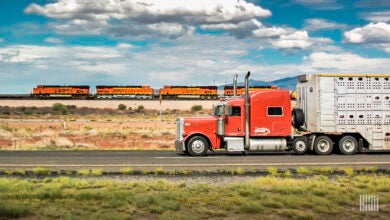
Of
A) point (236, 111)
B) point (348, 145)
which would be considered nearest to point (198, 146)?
point (236, 111)

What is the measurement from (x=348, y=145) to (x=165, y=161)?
9630 millimetres

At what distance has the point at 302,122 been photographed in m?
24.9

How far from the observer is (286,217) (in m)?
10.4

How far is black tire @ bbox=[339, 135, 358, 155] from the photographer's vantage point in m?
24.0

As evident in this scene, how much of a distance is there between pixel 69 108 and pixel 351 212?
86.3 meters

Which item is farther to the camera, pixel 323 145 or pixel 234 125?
pixel 323 145

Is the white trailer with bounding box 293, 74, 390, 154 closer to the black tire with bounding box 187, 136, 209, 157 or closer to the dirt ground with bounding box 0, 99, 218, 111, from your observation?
the black tire with bounding box 187, 136, 209, 157

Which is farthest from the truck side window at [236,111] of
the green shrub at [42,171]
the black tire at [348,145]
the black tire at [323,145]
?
the green shrub at [42,171]

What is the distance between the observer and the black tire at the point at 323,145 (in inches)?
940

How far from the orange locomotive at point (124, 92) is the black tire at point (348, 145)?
259 feet

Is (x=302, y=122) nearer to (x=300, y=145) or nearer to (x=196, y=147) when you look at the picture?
(x=300, y=145)

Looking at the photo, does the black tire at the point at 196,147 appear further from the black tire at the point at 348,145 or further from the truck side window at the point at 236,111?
the black tire at the point at 348,145

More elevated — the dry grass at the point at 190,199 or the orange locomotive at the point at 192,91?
the orange locomotive at the point at 192,91

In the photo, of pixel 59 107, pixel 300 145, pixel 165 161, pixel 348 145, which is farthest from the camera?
pixel 59 107
